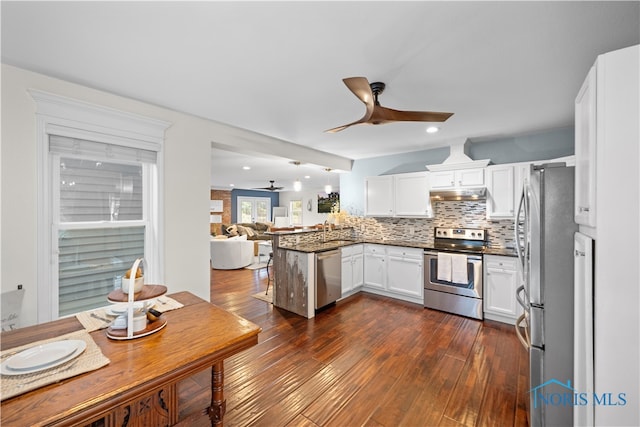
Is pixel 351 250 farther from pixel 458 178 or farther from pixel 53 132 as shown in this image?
pixel 53 132

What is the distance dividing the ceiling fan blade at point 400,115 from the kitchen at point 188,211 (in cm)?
100

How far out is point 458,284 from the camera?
3.64 m

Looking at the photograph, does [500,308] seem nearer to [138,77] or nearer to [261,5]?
[261,5]

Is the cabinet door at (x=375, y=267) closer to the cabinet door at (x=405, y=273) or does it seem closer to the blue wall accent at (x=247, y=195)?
the cabinet door at (x=405, y=273)

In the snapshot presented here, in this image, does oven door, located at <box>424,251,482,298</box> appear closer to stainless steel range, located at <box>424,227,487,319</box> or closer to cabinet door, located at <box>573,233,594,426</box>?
stainless steel range, located at <box>424,227,487,319</box>

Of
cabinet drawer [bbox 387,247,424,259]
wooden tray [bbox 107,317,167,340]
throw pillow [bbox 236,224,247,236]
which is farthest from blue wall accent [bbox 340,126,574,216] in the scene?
throw pillow [bbox 236,224,247,236]

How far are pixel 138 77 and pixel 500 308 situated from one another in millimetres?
4568

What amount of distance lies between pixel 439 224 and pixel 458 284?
1074mm

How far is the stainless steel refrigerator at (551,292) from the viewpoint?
154 centimetres

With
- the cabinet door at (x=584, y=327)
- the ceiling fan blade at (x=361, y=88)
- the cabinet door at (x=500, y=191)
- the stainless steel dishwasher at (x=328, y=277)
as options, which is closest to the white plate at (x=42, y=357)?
the ceiling fan blade at (x=361, y=88)

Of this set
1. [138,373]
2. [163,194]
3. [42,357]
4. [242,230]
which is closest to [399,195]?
[163,194]

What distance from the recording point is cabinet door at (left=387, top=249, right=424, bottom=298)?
403cm

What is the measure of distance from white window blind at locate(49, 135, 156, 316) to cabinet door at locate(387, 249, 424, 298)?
11.2 ft

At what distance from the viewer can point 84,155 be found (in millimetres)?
2281
